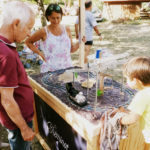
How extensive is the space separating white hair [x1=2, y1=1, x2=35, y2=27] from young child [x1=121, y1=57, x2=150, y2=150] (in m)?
0.73

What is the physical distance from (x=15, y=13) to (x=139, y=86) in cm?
92

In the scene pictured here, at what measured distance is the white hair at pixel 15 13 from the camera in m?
1.02

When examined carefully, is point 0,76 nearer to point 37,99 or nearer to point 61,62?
point 37,99

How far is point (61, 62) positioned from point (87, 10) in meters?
2.50

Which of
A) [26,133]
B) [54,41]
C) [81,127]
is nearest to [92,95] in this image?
[81,127]

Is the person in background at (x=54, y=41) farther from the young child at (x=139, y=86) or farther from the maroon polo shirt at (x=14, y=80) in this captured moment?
the young child at (x=139, y=86)

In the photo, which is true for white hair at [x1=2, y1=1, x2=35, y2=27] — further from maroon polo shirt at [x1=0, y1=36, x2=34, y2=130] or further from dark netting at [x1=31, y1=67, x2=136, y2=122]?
dark netting at [x1=31, y1=67, x2=136, y2=122]

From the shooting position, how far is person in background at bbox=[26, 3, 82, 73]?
80.1 inches

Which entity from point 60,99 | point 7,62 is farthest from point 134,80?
point 7,62

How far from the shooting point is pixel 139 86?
114 cm

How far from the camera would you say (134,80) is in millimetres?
1126

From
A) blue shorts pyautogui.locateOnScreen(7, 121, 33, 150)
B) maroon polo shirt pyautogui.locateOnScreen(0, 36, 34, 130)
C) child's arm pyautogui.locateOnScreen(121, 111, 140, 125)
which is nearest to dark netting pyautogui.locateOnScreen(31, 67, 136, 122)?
child's arm pyautogui.locateOnScreen(121, 111, 140, 125)

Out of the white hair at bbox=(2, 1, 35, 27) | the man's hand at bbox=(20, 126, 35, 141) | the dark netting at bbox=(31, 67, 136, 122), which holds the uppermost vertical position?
the white hair at bbox=(2, 1, 35, 27)

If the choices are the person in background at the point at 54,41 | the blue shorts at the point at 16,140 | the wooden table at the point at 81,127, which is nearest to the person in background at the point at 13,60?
the blue shorts at the point at 16,140
